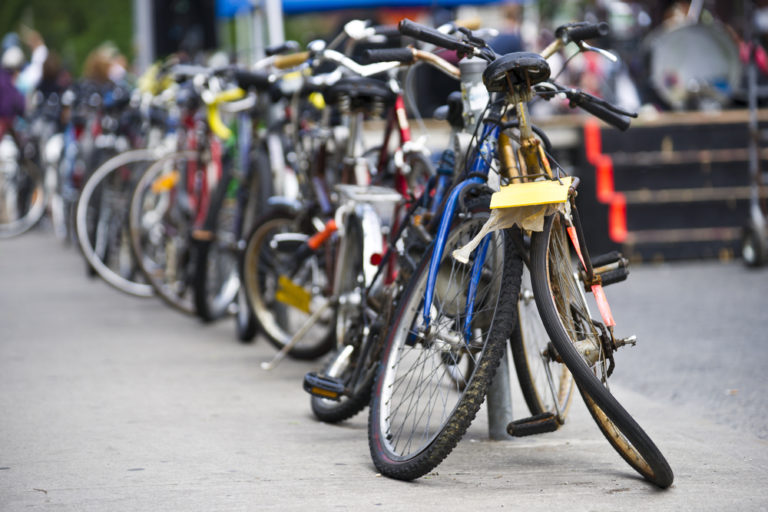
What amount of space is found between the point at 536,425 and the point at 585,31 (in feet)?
4.47

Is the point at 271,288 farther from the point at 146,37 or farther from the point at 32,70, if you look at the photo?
the point at 32,70

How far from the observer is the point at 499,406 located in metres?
4.60

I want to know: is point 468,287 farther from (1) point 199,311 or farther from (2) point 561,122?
(2) point 561,122

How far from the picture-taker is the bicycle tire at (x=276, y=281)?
6.03 metres

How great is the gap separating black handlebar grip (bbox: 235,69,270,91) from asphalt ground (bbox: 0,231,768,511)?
1.43 m

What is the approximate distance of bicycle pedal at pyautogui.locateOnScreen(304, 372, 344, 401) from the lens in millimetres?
4742

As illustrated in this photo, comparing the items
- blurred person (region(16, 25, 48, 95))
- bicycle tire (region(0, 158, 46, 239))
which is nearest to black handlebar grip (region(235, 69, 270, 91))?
bicycle tire (region(0, 158, 46, 239))

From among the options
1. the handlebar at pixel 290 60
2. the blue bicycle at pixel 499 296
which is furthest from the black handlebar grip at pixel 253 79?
the blue bicycle at pixel 499 296

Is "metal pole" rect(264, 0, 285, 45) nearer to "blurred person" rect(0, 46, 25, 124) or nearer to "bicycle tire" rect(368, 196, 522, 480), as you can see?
"bicycle tire" rect(368, 196, 522, 480)

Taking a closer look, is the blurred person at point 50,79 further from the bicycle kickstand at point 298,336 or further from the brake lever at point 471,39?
the brake lever at point 471,39

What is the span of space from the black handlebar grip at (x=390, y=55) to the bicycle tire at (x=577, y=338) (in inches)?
39.8

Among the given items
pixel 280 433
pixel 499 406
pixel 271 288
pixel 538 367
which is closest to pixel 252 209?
pixel 271 288

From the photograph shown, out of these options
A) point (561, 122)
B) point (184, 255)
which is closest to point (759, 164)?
point (561, 122)

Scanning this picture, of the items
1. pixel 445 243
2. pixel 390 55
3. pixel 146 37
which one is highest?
pixel 390 55
